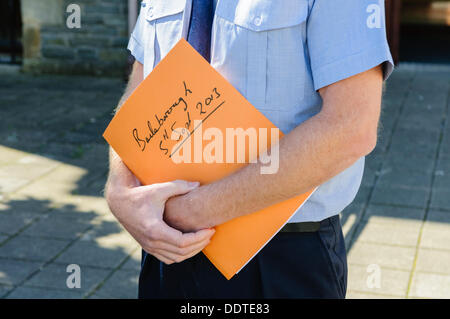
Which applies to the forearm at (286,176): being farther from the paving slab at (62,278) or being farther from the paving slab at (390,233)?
the paving slab at (390,233)

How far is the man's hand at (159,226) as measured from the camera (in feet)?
4.78

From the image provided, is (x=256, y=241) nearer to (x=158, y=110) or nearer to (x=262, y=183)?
(x=262, y=183)

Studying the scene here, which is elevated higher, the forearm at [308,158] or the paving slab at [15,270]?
the forearm at [308,158]

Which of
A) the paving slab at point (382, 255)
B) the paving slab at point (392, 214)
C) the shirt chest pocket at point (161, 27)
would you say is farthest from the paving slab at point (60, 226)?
the shirt chest pocket at point (161, 27)

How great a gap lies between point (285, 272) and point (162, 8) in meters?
0.68

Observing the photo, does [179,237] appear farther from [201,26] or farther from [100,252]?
[100,252]

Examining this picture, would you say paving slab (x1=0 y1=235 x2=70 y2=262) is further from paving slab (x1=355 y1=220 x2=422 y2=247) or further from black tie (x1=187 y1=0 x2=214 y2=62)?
black tie (x1=187 y1=0 x2=214 y2=62)

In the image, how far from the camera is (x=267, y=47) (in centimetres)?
143

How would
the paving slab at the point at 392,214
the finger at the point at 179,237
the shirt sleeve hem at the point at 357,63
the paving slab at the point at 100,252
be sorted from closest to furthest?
the shirt sleeve hem at the point at 357,63
the finger at the point at 179,237
the paving slab at the point at 100,252
the paving slab at the point at 392,214

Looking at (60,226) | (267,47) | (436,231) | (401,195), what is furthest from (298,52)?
(401,195)

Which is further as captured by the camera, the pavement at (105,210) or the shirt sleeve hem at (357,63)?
the pavement at (105,210)

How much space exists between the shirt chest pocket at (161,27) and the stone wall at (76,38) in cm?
666
